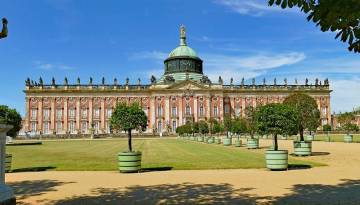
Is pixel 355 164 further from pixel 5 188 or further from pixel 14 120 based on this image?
pixel 14 120

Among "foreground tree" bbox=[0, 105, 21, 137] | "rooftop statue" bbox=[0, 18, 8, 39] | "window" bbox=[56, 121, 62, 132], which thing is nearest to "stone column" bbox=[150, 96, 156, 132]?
"window" bbox=[56, 121, 62, 132]

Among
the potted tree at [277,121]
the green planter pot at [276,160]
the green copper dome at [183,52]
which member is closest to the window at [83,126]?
the green copper dome at [183,52]

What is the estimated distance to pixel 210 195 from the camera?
32.9ft

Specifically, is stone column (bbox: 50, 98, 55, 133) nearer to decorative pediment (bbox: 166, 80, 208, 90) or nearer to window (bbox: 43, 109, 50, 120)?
window (bbox: 43, 109, 50, 120)

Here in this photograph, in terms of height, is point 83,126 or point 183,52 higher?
point 183,52

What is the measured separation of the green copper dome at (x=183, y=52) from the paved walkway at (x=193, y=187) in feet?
299

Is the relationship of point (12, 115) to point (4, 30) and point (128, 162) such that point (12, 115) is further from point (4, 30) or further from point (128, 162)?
point (4, 30)

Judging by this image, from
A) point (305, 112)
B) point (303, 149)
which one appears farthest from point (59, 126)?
point (303, 149)

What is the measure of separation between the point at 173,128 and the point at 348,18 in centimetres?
9143

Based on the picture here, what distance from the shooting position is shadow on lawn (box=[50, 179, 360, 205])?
30.0 feet

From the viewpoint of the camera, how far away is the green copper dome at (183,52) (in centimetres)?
10573

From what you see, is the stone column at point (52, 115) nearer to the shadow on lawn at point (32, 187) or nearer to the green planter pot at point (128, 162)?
the green planter pot at point (128, 162)

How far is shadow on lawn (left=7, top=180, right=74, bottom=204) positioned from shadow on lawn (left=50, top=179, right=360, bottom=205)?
1.44 meters

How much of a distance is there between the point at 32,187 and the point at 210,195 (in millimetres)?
5444
